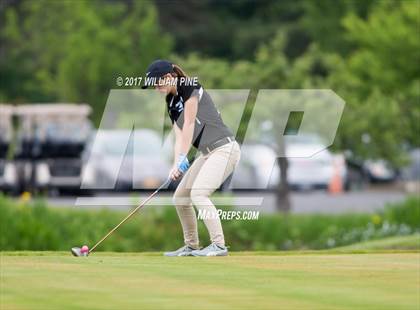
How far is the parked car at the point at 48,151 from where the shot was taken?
113 feet

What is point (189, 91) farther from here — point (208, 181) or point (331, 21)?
point (331, 21)

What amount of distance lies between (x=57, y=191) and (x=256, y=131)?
9.06 metres

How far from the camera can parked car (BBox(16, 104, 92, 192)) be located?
34469 mm

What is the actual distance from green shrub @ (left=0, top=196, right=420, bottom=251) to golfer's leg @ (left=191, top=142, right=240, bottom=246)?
9782 mm

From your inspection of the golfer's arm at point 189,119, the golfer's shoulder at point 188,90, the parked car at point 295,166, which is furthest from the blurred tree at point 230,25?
the golfer's arm at point 189,119

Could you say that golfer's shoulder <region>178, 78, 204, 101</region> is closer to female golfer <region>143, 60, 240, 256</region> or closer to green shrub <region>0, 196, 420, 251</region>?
female golfer <region>143, 60, 240, 256</region>

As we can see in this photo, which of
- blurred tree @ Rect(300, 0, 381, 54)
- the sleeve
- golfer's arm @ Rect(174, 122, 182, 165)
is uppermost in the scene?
blurred tree @ Rect(300, 0, 381, 54)

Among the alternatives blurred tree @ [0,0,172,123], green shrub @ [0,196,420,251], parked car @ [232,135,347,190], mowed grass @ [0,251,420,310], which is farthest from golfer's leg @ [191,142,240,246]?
blurred tree @ [0,0,172,123]

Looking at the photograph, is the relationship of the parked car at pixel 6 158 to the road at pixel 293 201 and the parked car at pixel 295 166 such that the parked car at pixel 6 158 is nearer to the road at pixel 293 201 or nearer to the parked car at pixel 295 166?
the road at pixel 293 201

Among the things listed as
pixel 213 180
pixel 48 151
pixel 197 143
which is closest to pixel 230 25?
pixel 48 151

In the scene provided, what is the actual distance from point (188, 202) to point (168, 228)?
11.7 m

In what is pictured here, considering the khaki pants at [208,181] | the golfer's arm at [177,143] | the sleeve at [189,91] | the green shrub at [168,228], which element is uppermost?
the sleeve at [189,91]

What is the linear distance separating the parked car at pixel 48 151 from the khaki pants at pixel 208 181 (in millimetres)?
21353

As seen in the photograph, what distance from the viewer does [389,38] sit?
34.1 metres
